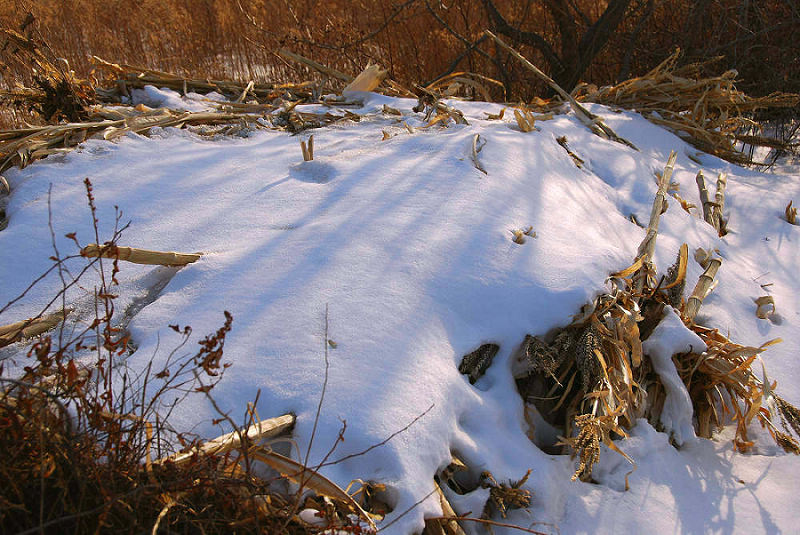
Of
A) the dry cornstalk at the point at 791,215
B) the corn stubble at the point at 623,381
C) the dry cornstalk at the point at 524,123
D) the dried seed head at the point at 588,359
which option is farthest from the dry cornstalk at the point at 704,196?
the dried seed head at the point at 588,359

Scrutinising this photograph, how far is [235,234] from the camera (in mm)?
2043

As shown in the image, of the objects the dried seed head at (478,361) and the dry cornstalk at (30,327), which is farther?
the dried seed head at (478,361)

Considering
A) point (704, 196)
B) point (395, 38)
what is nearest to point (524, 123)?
point (704, 196)

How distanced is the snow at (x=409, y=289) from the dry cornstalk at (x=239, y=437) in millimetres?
54

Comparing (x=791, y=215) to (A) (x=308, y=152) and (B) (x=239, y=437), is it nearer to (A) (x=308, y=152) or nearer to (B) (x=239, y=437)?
(A) (x=308, y=152)

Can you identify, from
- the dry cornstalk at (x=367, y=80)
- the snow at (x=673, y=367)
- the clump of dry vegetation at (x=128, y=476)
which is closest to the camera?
the clump of dry vegetation at (x=128, y=476)

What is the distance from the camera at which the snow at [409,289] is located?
1472 millimetres

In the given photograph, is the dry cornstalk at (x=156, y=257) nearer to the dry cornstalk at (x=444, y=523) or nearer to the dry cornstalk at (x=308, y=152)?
the dry cornstalk at (x=308, y=152)

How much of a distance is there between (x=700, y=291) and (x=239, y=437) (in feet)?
6.25

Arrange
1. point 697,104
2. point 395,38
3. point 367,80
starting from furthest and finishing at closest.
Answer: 1. point 395,38
2. point 697,104
3. point 367,80

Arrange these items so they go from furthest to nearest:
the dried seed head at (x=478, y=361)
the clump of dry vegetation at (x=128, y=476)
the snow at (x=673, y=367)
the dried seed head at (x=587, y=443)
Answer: the snow at (x=673, y=367)
the dried seed head at (x=478, y=361)
the dried seed head at (x=587, y=443)
the clump of dry vegetation at (x=128, y=476)

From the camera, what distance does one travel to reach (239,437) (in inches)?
45.8

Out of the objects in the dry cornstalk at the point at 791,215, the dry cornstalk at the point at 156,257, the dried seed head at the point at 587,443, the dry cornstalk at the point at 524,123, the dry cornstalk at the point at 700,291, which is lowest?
the dried seed head at the point at 587,443

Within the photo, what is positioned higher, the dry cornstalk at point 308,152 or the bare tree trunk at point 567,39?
the bare tree trunk at point 567,39
